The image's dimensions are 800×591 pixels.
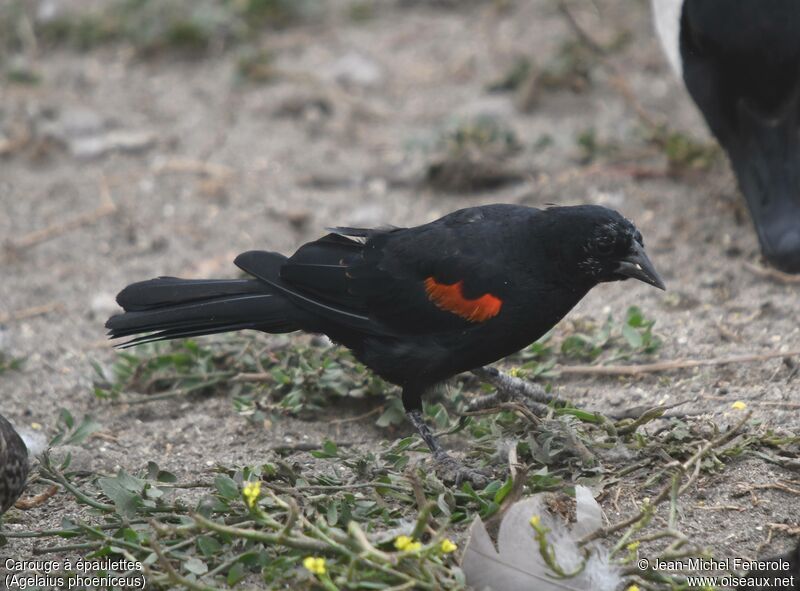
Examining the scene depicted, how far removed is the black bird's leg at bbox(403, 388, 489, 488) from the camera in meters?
3.25

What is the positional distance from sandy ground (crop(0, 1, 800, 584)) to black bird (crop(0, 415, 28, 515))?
0.53 feet

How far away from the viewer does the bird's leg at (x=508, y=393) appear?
3.60 m

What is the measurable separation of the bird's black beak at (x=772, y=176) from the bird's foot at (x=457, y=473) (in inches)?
64.1

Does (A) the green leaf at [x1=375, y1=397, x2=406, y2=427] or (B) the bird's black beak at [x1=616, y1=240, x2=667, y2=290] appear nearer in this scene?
(B) the bird's black beak at [x1=616, y1=240, x2=667, y2=290]

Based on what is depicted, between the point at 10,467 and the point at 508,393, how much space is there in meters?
1.56

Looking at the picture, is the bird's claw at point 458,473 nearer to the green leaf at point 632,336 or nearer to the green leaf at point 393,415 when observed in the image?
the green leaf at point 393,415

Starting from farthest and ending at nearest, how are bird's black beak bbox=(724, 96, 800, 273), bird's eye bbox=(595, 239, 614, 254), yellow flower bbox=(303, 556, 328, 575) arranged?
bird's black beak bbox=(724, 96, 800, 273) → bird's eye bbox=(595, 239, 614, 254) → yellow flower bbox=(303, 556, 328, 575)

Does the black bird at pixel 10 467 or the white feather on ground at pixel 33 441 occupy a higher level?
the black bird at pixel 10 467

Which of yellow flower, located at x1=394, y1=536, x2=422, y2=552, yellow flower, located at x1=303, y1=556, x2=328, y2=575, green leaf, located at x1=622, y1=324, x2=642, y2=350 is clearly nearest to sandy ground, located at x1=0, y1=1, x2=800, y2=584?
green leaf, located at x1=622, y1=324, x2=642, y2=350

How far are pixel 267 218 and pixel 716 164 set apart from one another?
90.6 inches

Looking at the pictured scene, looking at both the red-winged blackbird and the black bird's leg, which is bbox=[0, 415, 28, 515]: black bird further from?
the black bird's leg

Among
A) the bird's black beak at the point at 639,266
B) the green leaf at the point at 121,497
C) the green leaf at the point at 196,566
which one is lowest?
the green leaf at the point at 196,566

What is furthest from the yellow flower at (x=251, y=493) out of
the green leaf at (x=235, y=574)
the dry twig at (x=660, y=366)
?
the dry twig at (x=660, y=366)

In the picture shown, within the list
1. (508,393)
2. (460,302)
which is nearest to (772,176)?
(508,393)
